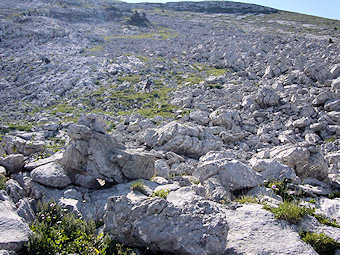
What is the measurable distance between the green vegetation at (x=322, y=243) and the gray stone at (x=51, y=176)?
292 inches

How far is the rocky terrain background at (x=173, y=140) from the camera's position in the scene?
5750mm

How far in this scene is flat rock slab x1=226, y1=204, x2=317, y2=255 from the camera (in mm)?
5250

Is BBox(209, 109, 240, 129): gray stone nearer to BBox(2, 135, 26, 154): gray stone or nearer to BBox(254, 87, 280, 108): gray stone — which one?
BBox(254, 87, 280, 108): gray stone

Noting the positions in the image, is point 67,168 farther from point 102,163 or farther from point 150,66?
point 150,66

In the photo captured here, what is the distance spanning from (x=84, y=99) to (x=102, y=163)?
1956 cm

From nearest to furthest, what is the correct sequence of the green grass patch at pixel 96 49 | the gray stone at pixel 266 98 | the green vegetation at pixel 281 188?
the green vegetation at pixel 281 188 < the gray stone at pixel 266 98 < the green grass patch at pixel 96 49

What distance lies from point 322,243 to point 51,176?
8.06 metres

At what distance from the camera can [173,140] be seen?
47.0 feet

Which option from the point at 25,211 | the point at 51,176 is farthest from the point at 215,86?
the point at 25,211

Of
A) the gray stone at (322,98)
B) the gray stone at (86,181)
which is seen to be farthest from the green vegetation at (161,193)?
the gray stone at (322,98)

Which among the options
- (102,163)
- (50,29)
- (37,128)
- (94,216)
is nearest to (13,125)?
(37,128)

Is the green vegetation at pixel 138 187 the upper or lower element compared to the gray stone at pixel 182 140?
upper

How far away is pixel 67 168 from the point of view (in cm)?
918

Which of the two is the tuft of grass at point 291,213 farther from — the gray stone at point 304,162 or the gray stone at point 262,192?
the gray stone at point 304,162
